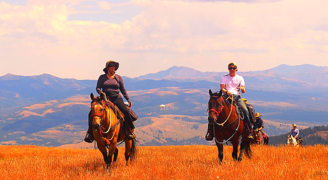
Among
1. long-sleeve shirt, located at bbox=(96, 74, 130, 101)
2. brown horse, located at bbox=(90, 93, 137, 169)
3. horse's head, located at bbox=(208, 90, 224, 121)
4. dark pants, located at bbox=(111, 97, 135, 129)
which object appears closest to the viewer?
brown horse, located at bbox=(90, 93, 137, 169)

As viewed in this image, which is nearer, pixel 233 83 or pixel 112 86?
pixel 112 86

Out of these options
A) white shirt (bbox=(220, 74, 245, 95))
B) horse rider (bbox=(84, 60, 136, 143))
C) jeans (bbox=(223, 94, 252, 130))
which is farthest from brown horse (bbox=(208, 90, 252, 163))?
horse rider (bbox=(84, 60, 136, 143))

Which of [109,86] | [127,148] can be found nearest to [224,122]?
[127,148]

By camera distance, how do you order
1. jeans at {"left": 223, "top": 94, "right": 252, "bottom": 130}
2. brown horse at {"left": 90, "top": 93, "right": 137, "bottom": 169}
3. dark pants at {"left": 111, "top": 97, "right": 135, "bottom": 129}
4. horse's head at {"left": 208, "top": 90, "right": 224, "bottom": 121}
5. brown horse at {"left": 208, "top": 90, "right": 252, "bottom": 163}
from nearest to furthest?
brown horse at {"left": 90, "top": 93, "right": 137, "bottom": 169} → horse's head at {"left": 208, "top": 90, "right": 224, "bottom": 121} → brown horse at {"left": 208, "top": 90, "right": 252, "bottom": 163} → dark pants at {"left": 111, "top": 97, "right": 135, "bottom": 129} → jeans at {"left": 223, "top": 94, "right": 252, "bottom": 130}

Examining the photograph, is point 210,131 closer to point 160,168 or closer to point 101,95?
point 160,168

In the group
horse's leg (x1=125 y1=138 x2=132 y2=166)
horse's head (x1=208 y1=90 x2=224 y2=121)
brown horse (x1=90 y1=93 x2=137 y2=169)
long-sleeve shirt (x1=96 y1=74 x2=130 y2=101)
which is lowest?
horse's leg (x1=125 y1=138 x2=132 y2=166)

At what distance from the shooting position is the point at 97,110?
34.6 feet

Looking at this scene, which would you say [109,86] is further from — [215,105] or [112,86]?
[215,105]

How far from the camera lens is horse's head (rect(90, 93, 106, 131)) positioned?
1020cm

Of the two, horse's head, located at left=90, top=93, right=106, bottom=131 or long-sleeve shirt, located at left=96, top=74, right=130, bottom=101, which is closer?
horse's head, located at left=90, top=93, right=106, bottom=131

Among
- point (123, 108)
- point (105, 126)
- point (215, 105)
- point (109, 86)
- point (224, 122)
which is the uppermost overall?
point (109, 86)

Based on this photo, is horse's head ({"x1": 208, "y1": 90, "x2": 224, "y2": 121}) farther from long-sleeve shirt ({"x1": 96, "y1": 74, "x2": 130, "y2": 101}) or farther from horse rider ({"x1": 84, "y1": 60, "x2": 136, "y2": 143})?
long-sleeve shirt ({"x1": 96, "y1": 74, "x2": 130, "y2": 101})

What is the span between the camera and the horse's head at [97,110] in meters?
10.2

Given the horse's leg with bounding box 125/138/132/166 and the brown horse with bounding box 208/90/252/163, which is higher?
the brown horse with bounding box 208/90/252/163
